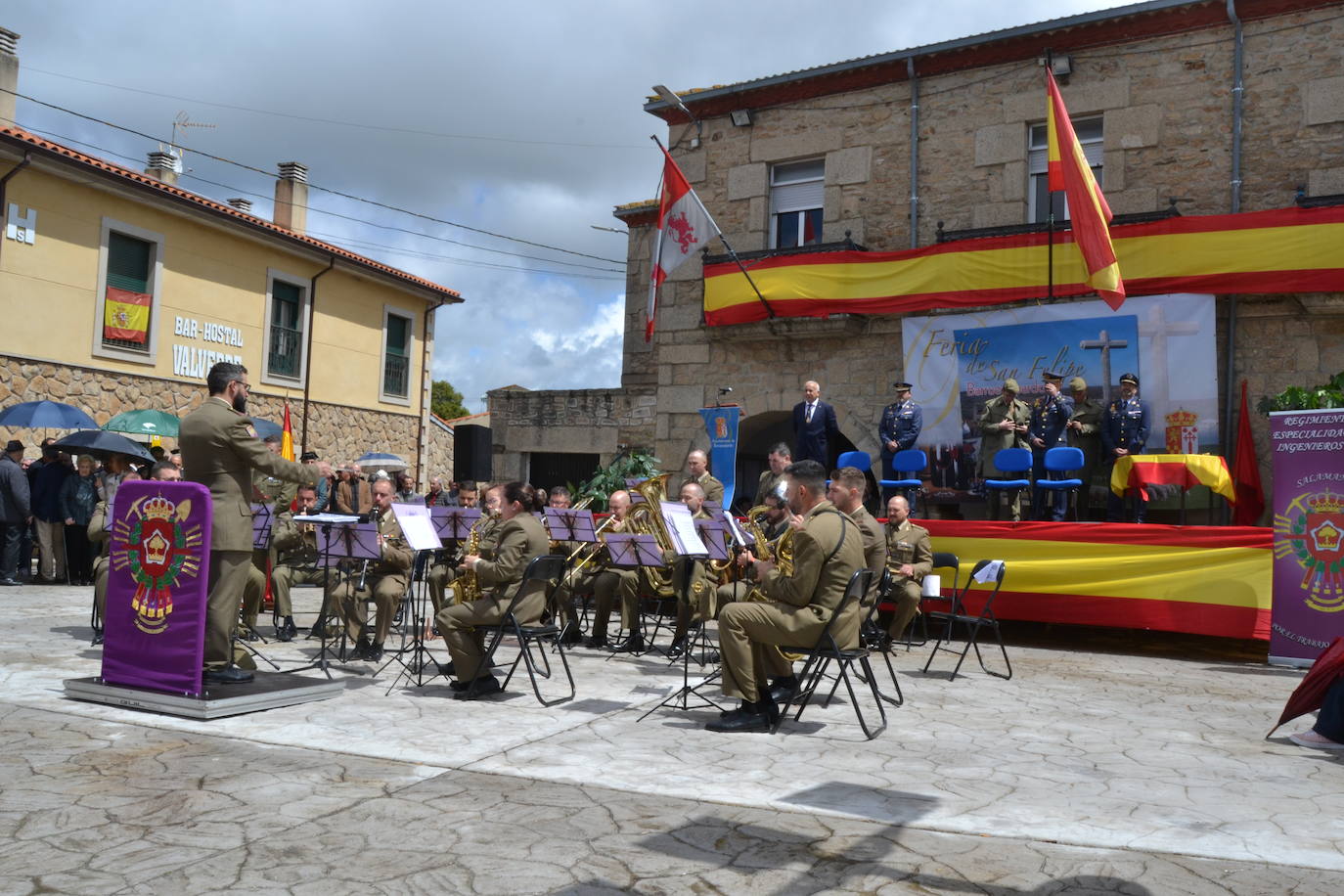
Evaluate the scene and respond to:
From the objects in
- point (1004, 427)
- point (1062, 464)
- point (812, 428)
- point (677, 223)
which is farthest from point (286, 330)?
point (1062, 464)

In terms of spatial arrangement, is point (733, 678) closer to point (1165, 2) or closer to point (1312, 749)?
point (1312, 749)

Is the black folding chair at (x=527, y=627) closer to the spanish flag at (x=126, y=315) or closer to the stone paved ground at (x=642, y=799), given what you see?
the stone paved ground at (x=642, y=799)

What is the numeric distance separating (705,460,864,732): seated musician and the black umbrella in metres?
9.06

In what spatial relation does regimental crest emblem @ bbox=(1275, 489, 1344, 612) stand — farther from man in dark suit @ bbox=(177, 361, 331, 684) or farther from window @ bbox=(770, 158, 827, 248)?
man in dark suit @ bbox=(177, 361, 331, 684)

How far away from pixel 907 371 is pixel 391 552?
8.17 metres

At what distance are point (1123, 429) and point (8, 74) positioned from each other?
18.5m

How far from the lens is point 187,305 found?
20.3m

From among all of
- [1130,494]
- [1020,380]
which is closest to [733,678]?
[1130,494]

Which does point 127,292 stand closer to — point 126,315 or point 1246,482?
point 126,315

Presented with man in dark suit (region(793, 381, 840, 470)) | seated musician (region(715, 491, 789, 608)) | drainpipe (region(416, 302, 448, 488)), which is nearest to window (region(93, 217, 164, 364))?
drainpipe (region(416, 302, 448, 488))

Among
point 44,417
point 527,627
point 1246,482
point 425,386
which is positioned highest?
point 425,386

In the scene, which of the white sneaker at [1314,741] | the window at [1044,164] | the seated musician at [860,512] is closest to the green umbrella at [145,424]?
the seated musician at [860,512]

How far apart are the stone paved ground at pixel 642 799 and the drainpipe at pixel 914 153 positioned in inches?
341

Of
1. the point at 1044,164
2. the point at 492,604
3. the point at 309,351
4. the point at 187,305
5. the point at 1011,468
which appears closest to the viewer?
the point at 492,604
